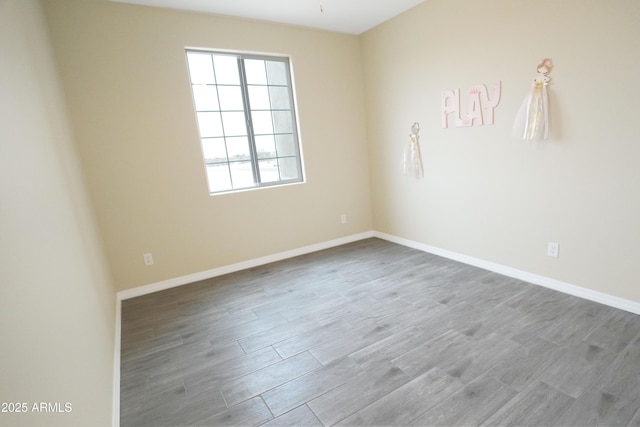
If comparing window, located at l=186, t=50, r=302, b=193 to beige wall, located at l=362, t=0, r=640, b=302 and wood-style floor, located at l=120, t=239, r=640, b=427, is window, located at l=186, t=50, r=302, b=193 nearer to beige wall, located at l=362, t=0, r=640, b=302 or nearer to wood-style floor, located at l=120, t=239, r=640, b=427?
beige wall, located at l=362, t=0, r=640, b=302

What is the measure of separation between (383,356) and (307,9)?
3.16 meters

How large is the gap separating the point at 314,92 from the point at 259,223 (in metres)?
1.71

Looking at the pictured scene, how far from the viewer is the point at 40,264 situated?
40.4 inches

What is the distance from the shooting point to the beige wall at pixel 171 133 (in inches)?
104

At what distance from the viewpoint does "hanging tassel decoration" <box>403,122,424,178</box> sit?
11.2ft

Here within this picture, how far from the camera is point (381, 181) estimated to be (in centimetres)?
405

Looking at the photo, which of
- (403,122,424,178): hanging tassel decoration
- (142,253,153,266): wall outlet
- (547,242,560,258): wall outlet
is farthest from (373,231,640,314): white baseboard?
(142,253,153,266): wall outlet

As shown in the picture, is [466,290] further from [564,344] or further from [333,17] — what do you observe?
[333,17]

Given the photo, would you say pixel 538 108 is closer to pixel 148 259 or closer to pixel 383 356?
pixel 383 356

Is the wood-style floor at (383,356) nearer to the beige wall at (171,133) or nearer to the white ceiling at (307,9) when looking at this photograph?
the beige wall at (171,133)

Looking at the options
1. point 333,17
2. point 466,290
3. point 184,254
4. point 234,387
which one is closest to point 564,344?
point 466,290

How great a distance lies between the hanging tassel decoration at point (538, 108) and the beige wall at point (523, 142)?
0.05m

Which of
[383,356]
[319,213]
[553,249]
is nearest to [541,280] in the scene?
[553,249]

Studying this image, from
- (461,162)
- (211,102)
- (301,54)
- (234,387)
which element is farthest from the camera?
(301,54)
